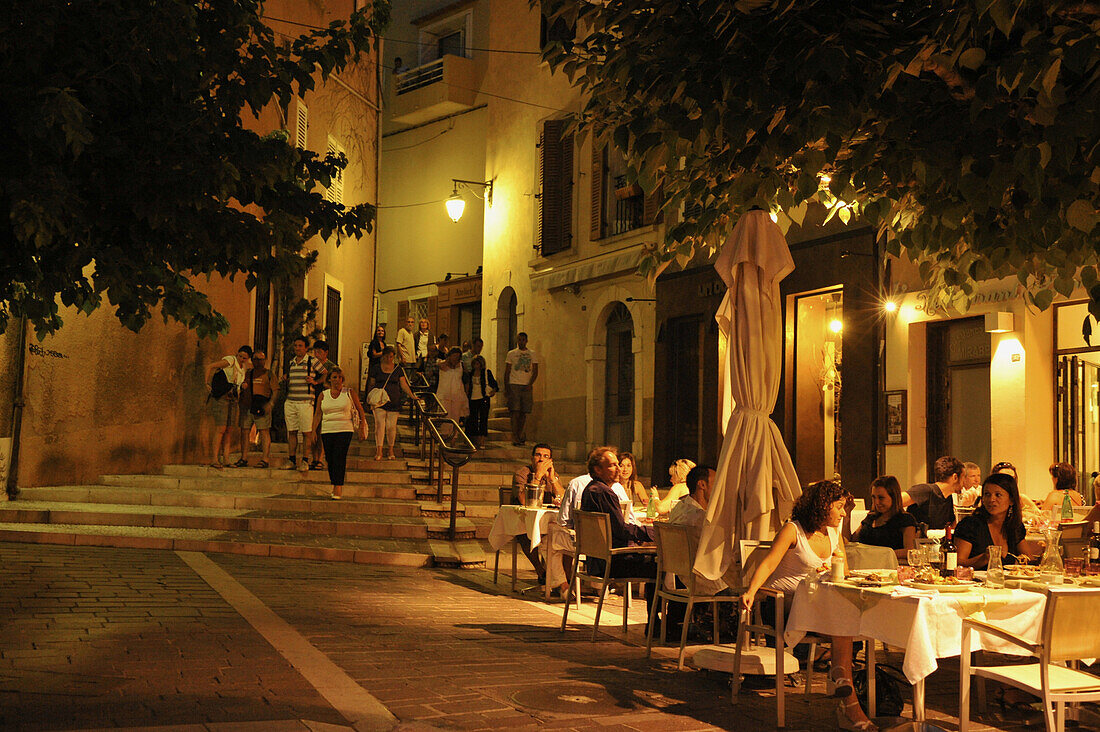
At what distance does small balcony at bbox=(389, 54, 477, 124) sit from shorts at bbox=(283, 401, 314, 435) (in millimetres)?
13209

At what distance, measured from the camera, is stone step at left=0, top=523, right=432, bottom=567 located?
12469mm

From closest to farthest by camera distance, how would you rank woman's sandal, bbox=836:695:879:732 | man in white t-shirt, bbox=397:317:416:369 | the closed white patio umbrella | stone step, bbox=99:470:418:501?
woman's sandal, bbox=836:695:879:732
the closed white patio umbrella
stone step, bbox=99:470:418:501
man in white t-shirt, bbox=397:317:416:369

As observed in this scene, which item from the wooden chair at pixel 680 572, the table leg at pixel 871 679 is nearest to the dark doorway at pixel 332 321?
the wooden chair at pixel 680 572

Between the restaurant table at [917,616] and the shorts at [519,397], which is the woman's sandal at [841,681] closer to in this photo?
the restaurant table at [917,616]

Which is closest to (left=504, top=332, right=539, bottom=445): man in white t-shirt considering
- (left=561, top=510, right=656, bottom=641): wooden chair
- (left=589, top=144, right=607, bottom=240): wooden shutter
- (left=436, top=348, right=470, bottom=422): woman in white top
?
(left=436, top=348, right=470, bottom=422): woman in white top

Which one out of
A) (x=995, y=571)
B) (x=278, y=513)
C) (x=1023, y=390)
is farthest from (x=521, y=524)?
(x=1023, y=390)

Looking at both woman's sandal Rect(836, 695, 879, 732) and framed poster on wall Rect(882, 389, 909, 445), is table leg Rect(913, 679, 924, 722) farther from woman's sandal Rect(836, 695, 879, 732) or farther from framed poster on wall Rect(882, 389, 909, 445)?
framed poster on wall Rect(882, 389, 909, 445)

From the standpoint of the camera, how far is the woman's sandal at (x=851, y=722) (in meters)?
5.89

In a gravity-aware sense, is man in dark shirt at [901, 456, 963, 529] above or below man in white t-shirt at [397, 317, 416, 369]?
below

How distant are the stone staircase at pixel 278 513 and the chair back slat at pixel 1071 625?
8176 millimetres

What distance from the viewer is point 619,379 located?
870 inches

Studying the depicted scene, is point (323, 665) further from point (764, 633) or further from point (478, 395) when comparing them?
point (478, 395)

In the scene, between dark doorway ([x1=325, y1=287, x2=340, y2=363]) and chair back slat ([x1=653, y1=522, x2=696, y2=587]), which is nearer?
chair back slat ([x1=653, y1=522, x2=696, y2=587])

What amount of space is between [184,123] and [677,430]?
1351 cm
